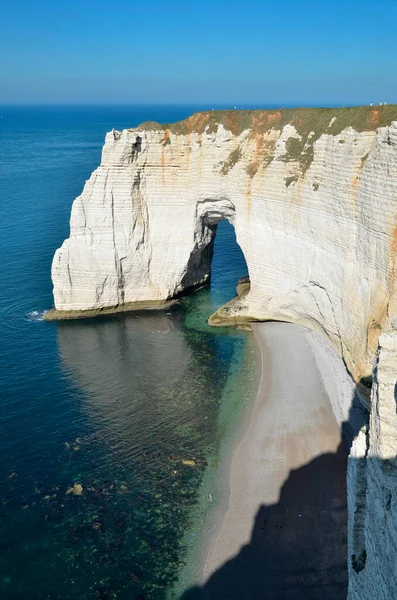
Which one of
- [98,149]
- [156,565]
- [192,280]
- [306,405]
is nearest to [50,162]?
[98,149]

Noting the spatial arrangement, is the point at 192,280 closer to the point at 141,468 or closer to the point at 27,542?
the point at 141,468

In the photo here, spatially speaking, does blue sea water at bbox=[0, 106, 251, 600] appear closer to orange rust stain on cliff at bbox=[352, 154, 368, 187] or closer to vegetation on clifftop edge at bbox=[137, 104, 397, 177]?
vegetation on clifftop edge at bbox=[137, 104, 397, 177]

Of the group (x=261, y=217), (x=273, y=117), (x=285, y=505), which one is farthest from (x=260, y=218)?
(x=285, y=505)

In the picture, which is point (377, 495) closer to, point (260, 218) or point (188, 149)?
point (260, 218)

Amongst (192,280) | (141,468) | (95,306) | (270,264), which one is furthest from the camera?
(192,280)

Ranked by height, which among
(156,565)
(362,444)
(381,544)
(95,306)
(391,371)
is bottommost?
(156,565)

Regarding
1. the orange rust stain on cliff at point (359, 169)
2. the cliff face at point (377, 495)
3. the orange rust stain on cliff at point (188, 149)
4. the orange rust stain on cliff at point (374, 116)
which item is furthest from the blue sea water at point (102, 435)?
the orange rust stain on cliff at point (374, 116)
